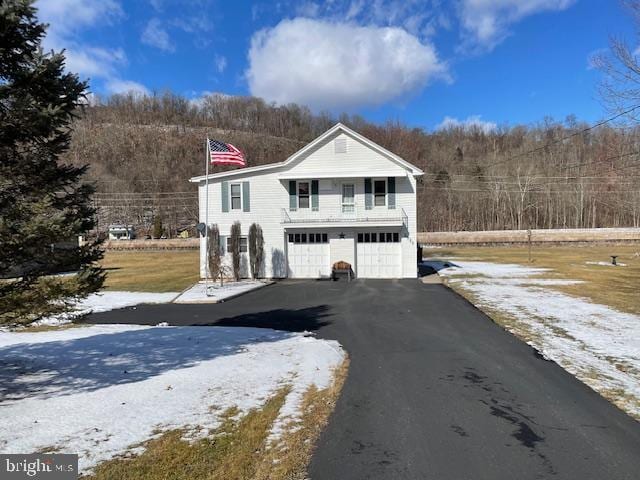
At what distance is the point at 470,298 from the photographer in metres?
14.6

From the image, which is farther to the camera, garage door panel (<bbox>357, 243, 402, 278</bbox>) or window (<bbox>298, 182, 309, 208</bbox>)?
window (<bbox>298, 182, 309, 208</bbox>)

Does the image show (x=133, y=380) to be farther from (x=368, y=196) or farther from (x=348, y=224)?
(x=368, y=196)

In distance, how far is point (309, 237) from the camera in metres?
22.5

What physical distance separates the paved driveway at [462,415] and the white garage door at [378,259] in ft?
37.2

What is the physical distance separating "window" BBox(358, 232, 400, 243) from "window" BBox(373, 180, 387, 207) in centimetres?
153

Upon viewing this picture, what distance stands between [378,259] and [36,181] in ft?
59.7

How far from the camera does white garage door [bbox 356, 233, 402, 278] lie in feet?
72.7

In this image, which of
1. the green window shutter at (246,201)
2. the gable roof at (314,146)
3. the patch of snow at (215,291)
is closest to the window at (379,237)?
the gable roof at (314,146)

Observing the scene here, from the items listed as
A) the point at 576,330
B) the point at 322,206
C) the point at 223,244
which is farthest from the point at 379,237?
the point at 576,330

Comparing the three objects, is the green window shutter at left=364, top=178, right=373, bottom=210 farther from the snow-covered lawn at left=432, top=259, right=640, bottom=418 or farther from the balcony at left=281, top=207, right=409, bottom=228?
the snow-covered lawn at left=432, top=259, right=640, bottom=418

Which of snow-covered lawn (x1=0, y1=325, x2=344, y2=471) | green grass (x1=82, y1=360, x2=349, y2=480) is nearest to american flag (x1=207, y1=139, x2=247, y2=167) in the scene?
snow-covered lawn (x1=0, y1=325, x2=344, y2=471)

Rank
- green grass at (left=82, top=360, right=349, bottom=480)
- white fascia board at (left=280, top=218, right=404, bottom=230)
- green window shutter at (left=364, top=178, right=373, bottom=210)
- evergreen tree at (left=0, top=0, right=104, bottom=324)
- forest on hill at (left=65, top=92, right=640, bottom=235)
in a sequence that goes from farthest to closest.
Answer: forest on hill at (left=65, top=92, right=640, bottom=235)
green window shutter at (left=364, top=178, right=373, bottom=210)
white fascia board at (left=280, top=218, right=404, bottom=230)
evergreen tree at (left=0, top=0, right=104, bottom=324)
green grass at (left=82, top=360, right=349, bottom=480)

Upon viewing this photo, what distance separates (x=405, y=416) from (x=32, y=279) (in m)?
5.20

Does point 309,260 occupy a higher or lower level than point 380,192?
lower
